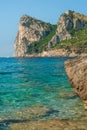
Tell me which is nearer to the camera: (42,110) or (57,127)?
(57,127)

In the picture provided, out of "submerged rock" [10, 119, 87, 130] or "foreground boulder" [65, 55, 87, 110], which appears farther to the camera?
"foreground boulder" [65, 55, 87, 110]

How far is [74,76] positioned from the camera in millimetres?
25828

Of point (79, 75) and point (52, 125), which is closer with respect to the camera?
point (52, 125)

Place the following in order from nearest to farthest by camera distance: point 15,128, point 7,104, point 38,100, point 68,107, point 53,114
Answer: point 15,128 → point 53,114 → point 68,107 → point 7,104 → point 38,100

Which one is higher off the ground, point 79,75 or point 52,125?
point 79,75

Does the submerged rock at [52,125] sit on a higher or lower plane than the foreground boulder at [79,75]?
lower

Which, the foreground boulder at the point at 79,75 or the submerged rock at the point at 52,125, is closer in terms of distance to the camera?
the submerged rock at the point at 52,125

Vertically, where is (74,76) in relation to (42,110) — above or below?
above

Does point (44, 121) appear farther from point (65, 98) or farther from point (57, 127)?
point (65, 98)

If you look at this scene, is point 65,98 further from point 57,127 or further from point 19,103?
point 57,127

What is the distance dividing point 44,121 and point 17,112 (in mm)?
3307

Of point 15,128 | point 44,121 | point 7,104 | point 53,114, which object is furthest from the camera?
point 7,104

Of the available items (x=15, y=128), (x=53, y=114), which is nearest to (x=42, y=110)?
(x=53, y=114)

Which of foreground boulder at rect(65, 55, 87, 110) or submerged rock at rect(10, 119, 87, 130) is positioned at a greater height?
foreground boulder at rect(65, 55, 87, 110)
